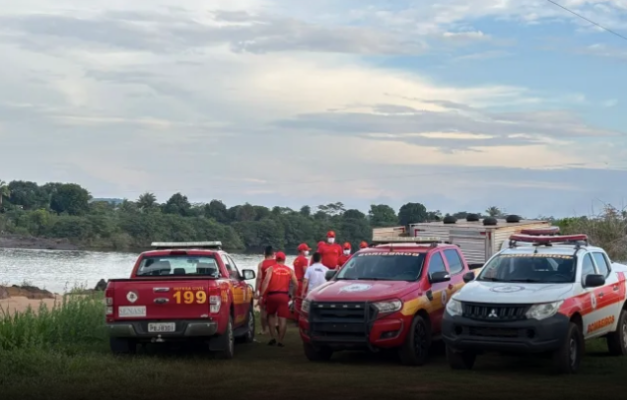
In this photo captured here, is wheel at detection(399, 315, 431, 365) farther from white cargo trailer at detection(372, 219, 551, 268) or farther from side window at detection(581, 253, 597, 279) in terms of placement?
white cargo trailer at detection(372, 219, 551, 268)

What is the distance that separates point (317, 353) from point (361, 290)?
1.22 meters

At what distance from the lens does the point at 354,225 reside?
33.1 m

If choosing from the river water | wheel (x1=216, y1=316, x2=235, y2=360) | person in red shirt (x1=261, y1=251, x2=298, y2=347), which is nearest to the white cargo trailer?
the river water

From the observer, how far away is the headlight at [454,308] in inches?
578

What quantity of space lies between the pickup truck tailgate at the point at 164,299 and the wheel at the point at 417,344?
2981mm

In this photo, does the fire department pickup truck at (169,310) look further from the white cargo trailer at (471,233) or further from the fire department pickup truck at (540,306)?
the white cargo trailer at (471,233)

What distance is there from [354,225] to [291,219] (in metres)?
2.41

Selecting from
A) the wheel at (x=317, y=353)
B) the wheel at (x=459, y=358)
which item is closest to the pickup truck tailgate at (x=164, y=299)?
the wheel at (x=317, y=353)

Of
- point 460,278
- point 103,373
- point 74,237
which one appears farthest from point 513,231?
point 74,237

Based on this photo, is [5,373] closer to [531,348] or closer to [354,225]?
[531,348]

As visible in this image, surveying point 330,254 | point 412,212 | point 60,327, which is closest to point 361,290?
point 60,327

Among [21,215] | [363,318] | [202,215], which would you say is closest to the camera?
[363,318]

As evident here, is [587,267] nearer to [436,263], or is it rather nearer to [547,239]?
[547,239]

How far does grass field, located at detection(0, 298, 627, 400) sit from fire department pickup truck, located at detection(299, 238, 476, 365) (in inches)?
15.1
